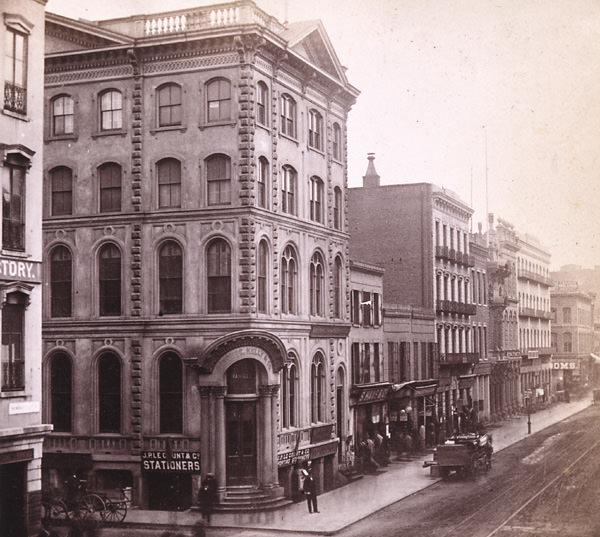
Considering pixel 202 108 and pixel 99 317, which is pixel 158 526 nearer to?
pixel 99 317

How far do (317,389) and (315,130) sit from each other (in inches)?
432

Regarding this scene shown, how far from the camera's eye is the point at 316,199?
4247 cm

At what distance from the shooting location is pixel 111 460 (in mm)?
37281

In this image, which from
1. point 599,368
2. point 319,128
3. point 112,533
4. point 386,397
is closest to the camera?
point 112,533

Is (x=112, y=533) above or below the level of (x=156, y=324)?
below

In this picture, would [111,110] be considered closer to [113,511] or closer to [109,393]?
[109,393]

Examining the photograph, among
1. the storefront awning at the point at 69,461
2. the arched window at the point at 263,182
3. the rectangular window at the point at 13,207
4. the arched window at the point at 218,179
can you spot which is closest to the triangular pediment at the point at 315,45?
the arched window at the point at 263,182

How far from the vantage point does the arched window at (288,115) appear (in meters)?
39.3

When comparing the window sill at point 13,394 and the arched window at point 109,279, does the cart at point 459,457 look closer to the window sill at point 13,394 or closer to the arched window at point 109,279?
the arched window at point 109,279

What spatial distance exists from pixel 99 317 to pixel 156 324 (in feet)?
8.04

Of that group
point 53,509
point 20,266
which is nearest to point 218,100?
point 20,266

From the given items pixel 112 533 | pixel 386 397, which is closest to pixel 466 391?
pixel 386 397

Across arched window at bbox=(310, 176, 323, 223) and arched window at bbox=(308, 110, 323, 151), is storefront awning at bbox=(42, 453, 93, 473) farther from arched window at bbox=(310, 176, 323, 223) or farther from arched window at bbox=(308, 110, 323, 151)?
arched window at bbox=(308, 110, 323, 151)

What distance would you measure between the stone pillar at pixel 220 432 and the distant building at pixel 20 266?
872 cm
